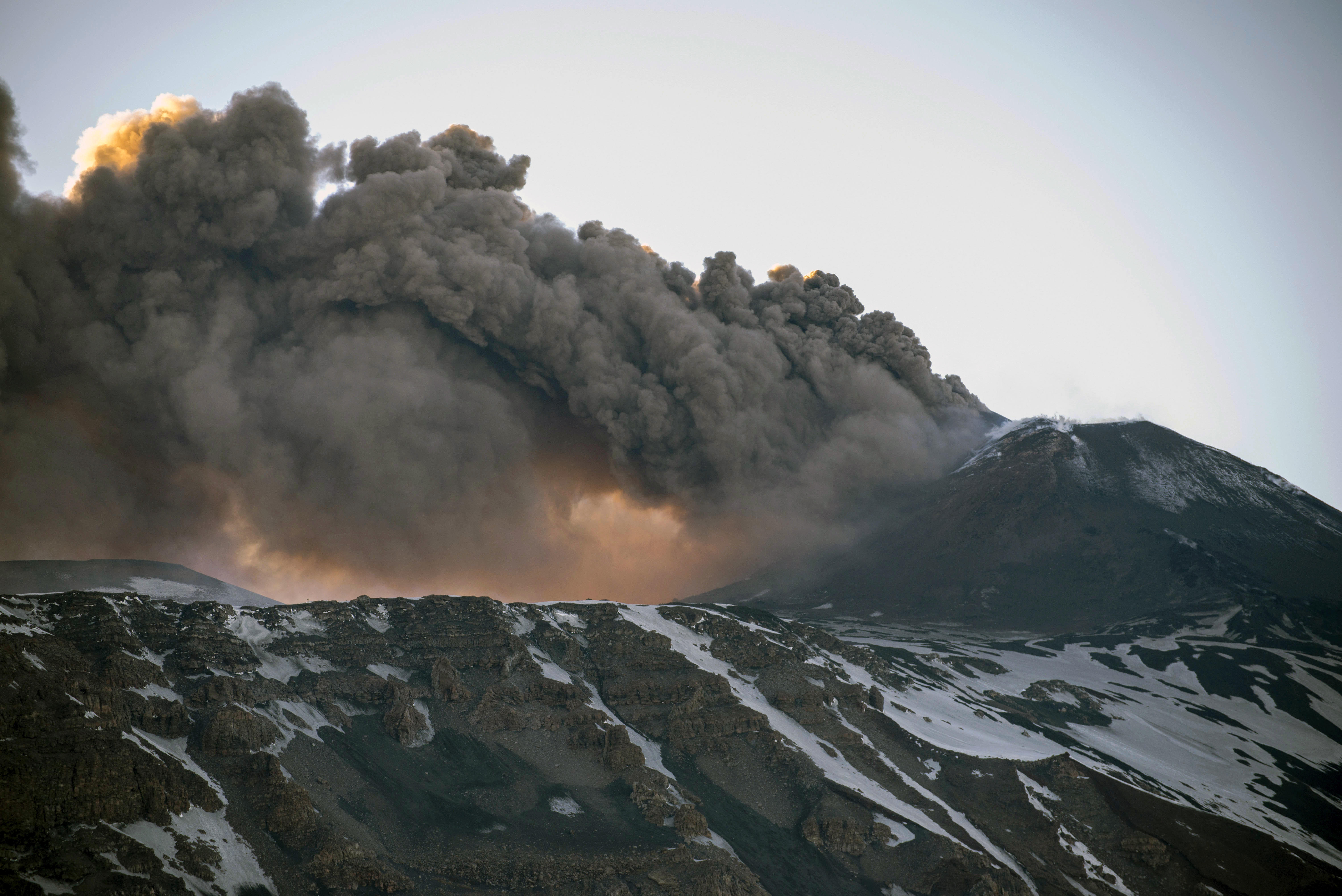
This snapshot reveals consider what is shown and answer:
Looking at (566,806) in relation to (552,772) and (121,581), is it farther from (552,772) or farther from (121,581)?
(121,581)

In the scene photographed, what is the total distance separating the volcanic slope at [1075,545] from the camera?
131 metres

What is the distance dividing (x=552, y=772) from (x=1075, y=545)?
11540 cm

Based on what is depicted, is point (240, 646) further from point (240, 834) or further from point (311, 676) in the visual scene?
point (240, 834)

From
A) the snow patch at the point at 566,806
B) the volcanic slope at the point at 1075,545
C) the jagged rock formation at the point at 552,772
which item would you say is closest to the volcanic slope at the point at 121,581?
the jagged rock formation at the point at 552,772

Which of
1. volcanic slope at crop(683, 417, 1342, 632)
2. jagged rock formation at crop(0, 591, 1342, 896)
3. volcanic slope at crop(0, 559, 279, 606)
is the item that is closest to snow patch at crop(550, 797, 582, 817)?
jagged rock formation at crop(0, 591, 1342, 896)

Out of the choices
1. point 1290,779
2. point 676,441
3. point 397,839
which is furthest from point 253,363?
point 1290,779

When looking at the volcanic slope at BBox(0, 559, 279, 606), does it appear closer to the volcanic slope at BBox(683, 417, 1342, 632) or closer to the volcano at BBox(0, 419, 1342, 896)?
the volcano at BBox(0, 419, 1342, 896)

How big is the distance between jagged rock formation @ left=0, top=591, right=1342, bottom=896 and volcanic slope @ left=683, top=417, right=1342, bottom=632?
48509mm

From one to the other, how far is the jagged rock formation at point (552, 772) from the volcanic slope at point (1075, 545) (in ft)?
159

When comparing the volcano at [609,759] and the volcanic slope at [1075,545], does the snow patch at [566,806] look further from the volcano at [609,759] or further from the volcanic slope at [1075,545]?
the volcanic slope at [1075,545]

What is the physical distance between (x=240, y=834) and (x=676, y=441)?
3315 inches

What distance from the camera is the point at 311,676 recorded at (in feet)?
184

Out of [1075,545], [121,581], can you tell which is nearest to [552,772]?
[121,581]

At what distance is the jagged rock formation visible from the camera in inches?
1532
